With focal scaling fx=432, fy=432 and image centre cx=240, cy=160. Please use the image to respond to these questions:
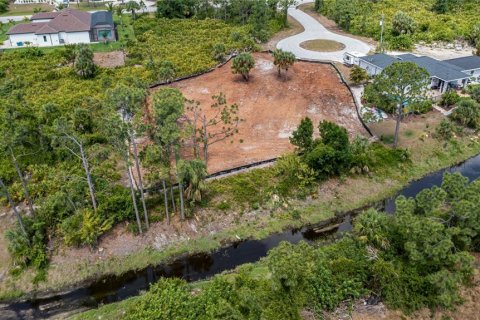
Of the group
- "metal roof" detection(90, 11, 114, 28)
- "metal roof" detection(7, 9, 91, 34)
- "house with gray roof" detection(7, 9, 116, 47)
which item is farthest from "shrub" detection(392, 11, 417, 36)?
"metal roof" detection(7, 9, 91, 34)

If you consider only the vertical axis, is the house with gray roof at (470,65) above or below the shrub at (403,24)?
below

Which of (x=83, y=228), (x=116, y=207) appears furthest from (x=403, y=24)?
(x=83, y=228)

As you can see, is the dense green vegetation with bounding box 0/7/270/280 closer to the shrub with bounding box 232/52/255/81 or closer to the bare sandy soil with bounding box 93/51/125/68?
the bare sandy soil with bounding box 93/51/125/68

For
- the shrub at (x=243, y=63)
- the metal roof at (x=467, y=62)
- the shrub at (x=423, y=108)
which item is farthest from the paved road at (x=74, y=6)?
the shrub at (x=423, y=108)

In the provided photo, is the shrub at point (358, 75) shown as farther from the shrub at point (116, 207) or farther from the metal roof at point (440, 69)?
the shrub at point (116, 207)

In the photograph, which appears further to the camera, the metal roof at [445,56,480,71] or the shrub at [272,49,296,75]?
the metal roof at [445,56,480,71]

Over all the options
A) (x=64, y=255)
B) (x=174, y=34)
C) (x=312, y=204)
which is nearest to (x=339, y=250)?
(x=312, y=204)

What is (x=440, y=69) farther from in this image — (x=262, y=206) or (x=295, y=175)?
(x=262, y=206)
